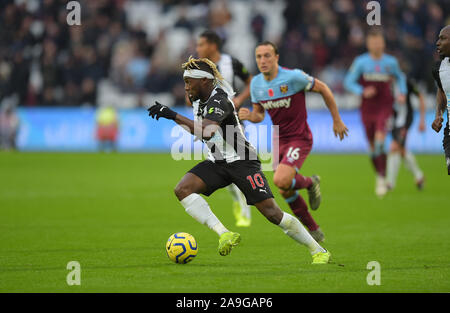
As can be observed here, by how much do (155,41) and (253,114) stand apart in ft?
61.4

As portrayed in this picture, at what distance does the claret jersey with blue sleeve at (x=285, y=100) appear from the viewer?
9.02m

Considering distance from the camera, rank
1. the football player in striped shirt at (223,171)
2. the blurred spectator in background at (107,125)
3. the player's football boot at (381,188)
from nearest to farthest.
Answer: the football player in striped shirt at (223,171)
the player's football boot at (381,188)
the blurred spectator in background at (107,125)

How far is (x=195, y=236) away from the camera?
9438 mm

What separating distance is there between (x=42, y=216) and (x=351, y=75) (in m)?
6.44

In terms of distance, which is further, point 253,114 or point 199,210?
point 253,114

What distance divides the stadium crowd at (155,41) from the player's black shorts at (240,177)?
670 inches

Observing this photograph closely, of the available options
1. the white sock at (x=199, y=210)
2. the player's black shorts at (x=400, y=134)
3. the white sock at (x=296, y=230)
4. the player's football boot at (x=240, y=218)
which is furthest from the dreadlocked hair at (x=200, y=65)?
the player's black shorts at (x=400, y=134)

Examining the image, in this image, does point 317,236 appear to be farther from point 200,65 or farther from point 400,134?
point 400,134

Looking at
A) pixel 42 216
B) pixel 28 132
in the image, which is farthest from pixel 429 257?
pixel 28 132

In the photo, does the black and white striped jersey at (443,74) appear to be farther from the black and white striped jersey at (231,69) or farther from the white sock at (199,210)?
the black and white striped jersey at (231,69)

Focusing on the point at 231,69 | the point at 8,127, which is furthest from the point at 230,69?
the point at 8,127

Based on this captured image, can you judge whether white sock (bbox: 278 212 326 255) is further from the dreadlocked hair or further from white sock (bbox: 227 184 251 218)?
white sock (bbox: 227 184 251 218)

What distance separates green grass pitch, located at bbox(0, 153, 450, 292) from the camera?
6395mm
